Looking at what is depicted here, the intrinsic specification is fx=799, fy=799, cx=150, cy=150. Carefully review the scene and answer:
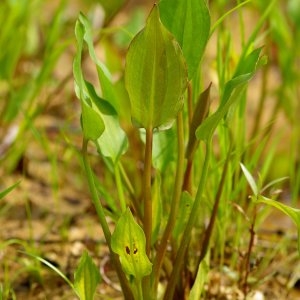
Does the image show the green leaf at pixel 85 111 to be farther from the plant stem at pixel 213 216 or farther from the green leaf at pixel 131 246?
the plant stem at pixel 213 216

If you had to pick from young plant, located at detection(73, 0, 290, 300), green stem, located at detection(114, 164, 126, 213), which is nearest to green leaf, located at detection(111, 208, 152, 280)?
young plant, located at detection(73, 0, 290, 300)

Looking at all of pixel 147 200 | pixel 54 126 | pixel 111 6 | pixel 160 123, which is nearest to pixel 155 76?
pixel 160 123

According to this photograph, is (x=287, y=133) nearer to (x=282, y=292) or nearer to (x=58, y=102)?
(x=58, y=102)

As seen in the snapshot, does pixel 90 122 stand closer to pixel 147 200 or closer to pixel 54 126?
pixel 147 200

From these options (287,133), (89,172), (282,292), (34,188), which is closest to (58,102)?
(34,188)

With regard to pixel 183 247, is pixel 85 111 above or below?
above
